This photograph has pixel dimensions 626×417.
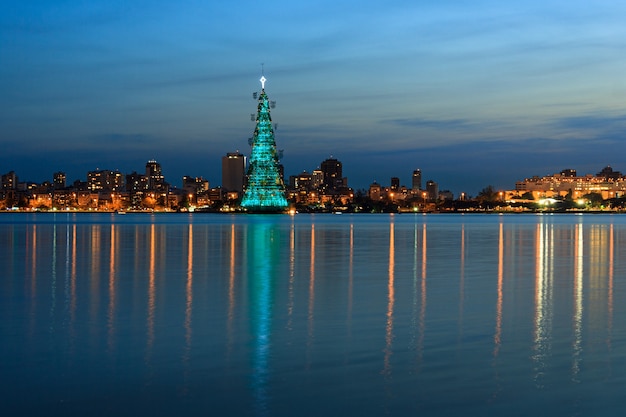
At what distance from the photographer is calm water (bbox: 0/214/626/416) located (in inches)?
417

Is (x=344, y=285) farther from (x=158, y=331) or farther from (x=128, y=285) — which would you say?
(x=158, y=331)

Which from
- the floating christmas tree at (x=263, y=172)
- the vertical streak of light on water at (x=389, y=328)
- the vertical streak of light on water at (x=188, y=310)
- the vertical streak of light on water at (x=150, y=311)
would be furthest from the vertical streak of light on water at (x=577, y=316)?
the floating christmas tree at (x=263, y=172)

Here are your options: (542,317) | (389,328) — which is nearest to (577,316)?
(542,317)

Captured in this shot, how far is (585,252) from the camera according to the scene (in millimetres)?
41906

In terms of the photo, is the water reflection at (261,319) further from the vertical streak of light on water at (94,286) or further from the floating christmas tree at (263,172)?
the floating christmas tree at (263,172)

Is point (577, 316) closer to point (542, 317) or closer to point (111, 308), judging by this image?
point (542, 317)

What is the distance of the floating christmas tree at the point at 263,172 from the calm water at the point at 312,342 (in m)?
119

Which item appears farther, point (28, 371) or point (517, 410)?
point (28, 371)

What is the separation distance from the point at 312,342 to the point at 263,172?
445 feet

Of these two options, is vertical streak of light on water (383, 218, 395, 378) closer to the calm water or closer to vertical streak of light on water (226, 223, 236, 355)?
the calm water

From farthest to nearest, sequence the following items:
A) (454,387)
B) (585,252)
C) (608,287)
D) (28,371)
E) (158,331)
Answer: (585,252), (608,287), (158,331), (28,371), (454,387)

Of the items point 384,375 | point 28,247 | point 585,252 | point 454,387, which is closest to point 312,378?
point 384,375

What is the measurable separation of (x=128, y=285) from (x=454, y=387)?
14.6 meters

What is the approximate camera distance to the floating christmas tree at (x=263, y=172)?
147m
